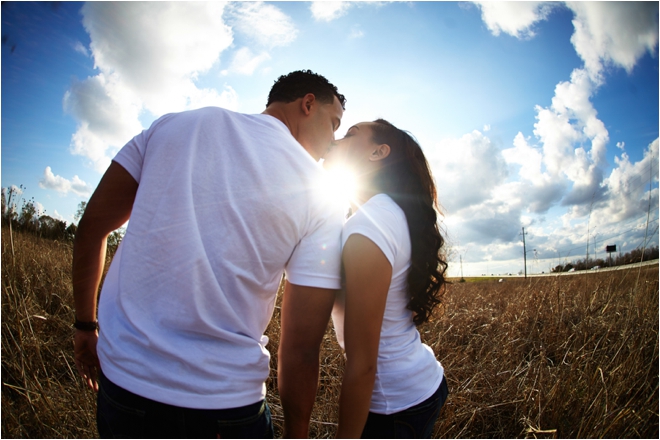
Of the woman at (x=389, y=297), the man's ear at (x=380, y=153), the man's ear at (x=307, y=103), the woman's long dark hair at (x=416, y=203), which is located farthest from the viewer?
the man's ear at (x=307, y=103)

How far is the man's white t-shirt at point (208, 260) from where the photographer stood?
96 cm

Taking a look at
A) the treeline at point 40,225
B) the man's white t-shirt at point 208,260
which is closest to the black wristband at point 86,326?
the man's white t-shirt at point 208,260

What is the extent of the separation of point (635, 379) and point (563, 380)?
73cm

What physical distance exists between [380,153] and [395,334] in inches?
34.5

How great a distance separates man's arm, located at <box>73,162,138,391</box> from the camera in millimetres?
1252

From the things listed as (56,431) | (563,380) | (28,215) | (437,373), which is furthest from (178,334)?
(28,215)

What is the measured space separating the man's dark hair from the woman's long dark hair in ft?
1.18

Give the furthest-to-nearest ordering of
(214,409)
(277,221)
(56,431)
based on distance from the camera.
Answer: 1. (56,431)
2. (277,221)
3. (214,409)

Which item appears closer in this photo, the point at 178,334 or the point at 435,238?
the point at 178,334

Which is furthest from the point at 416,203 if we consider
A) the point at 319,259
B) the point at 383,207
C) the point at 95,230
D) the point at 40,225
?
the point at 40,225

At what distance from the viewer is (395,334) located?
1.29 m

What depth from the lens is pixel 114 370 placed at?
975 millimetres

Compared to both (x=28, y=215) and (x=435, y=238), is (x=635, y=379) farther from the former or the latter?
(x=28, y=215)

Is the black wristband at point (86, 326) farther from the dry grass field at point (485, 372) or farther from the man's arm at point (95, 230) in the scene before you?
the dry grass field at point (485, 372)
